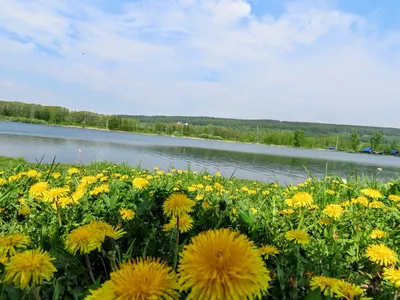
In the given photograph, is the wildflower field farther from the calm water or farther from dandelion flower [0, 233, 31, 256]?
the calm water

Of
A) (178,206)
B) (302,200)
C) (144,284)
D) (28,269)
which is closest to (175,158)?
(302,200)

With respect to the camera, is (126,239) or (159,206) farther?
(159,206)

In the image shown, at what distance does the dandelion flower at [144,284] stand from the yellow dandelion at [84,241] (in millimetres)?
446

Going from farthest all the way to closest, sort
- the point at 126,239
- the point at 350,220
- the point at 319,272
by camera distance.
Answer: the point at 350,220 < the point at 126,239 < the point at 319,272

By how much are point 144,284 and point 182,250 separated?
42 cm

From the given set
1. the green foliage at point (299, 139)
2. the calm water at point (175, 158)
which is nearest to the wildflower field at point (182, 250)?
the calm water at point (175, 158)

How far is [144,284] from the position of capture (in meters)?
0.68

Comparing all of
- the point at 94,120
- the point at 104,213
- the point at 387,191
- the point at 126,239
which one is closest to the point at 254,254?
the point at 126,239

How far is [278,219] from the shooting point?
2.97 metres

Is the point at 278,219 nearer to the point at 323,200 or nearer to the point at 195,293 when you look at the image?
the point at 323,200

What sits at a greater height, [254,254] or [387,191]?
[254,254]

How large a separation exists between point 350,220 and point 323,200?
3.09 feet

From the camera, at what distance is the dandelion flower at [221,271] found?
0.64 meters

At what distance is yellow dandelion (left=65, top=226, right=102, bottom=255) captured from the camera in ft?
3.67
